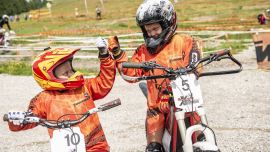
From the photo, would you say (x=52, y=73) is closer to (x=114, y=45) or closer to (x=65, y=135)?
(x=65, y=135)

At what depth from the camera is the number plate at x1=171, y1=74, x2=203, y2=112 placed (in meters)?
4.13

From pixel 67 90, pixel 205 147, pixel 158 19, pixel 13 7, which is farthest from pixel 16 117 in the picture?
pixel 13 7

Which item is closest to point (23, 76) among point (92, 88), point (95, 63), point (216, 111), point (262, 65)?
point (95, 63)

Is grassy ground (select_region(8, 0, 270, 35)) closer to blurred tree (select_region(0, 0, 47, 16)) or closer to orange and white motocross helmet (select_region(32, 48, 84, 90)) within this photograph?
orange and white motocross helmet (select_region(32, 48, 84, 90))

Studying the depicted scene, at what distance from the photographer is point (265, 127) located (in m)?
7.95

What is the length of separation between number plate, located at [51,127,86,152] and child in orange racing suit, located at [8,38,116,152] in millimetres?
436

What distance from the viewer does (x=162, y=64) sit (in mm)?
4879

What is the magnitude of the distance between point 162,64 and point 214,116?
4.39 m

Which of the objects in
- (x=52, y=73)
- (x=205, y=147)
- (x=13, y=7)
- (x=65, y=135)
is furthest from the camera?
(x=13, y=7)

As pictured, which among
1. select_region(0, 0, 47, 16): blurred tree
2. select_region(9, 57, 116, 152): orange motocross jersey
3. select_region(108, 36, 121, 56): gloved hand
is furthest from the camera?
select_region(0, 0, 47, 16): blurred tree

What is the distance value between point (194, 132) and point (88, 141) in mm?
984

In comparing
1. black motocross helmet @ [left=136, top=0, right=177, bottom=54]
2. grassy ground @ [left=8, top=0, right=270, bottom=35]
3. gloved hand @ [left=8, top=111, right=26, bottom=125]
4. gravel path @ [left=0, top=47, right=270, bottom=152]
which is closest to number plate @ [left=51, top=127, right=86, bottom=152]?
gloved hand @ [left=8, top=111, right=26, bottom=125]

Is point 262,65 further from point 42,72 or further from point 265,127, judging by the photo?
point 42,72

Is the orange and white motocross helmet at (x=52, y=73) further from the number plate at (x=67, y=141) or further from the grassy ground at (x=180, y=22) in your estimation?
the grassy ground at (x=180, y=22)
